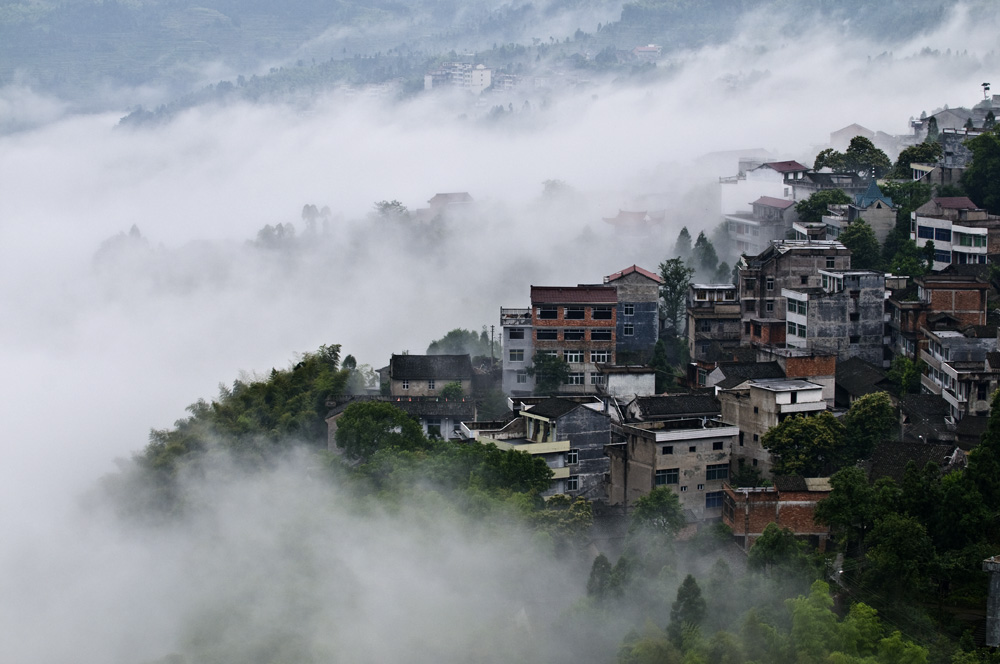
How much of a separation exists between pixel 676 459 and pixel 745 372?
8.20 feet

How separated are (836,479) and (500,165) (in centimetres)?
6833

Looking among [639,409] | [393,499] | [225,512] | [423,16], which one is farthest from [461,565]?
[423,16]

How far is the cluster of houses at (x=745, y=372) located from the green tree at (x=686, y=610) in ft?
9.09

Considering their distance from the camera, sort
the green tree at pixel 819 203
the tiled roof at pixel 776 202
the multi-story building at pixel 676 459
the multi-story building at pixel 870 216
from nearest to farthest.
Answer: the multi-story building at pixel 676 459 → the multi-story building at pixel 870 216 → the green tree at pixel 819 203 → the tiled roof at pixel 776 202

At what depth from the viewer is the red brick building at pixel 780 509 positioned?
18844 millimetres

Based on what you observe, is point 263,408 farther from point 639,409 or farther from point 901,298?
point 901,298

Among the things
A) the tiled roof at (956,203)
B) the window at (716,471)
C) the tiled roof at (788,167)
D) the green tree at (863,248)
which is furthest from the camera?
the tiled roof at (788,167)

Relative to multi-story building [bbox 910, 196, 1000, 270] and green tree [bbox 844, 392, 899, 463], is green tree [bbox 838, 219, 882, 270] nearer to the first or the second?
multi-story building [bbox 910, 196, 1000, 270]

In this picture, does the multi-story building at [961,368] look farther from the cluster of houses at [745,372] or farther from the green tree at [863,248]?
the green tree at [863,248]

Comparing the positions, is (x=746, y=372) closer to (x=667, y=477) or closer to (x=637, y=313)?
(x=667, y=477)

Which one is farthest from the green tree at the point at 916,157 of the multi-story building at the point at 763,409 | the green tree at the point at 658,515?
the green tree at the point at 658,515

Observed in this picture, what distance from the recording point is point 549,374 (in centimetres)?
2478

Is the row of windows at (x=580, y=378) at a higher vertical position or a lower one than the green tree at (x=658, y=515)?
higher

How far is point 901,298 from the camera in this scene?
24.2 m
